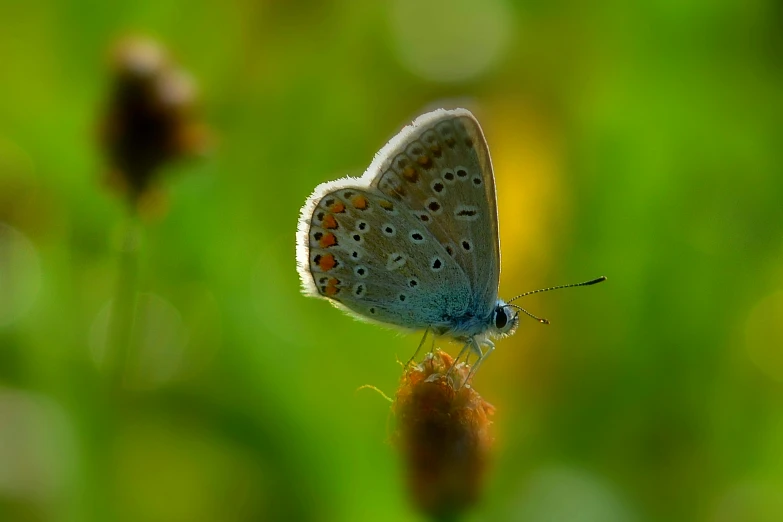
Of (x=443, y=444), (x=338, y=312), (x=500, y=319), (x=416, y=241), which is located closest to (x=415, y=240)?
(x=416, y=241)

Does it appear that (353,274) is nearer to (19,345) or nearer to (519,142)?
(19,345)

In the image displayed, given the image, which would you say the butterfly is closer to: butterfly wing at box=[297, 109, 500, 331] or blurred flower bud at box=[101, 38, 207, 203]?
butterfly wing at box=[297, 109, 500, 331]

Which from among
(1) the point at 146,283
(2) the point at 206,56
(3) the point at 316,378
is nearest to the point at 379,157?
(3) the point at 316,378

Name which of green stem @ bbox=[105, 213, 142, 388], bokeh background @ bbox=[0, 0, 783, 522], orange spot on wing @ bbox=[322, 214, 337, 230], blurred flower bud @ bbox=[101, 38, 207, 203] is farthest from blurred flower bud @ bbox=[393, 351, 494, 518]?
blurred flower bud @ bbox=[101, 38, 207, 203]

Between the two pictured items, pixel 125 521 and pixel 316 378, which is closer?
pixel 125 521

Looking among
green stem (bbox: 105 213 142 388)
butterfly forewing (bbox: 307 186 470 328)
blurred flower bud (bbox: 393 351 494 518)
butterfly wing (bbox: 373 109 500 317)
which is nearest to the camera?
blurred flower bud (bbox: 393 351 494 518)

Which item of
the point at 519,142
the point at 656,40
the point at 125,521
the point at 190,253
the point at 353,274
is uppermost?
the point at 656,40

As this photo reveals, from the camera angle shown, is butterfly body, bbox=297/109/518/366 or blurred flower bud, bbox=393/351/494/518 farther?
butterfly body, bbox=297/109/518/366

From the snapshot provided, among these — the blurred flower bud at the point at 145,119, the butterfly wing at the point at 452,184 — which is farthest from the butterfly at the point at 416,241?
the blurred flower bud at the point at 145,119
